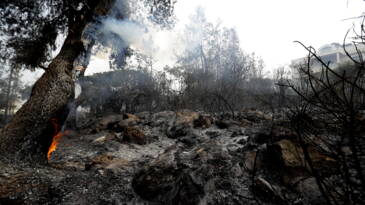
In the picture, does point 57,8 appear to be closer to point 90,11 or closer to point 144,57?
point 90,11

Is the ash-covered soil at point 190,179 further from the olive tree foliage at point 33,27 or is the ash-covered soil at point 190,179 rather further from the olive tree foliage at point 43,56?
the olive tree foliage at point 33,27

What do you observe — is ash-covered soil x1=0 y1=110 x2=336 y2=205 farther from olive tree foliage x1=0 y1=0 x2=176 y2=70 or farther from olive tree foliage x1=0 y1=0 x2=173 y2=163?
olive tree foliage x1=0 y1=0 x2=176 y2=70

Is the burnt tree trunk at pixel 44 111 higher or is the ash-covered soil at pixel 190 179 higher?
the burnt tree trunk at pixel 44 111

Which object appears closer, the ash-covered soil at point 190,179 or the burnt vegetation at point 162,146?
the burnt vegetation at point 162,146

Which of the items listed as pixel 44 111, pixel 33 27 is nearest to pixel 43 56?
pixel 33 27

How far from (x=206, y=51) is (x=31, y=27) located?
1927 centimetres

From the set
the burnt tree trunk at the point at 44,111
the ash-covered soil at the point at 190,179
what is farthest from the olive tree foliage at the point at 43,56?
the ash-covered soil at the point at 190,179

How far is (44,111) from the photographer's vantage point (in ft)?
12.2

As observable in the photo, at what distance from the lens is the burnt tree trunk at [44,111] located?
133 inches

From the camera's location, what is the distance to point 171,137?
21.1 ft

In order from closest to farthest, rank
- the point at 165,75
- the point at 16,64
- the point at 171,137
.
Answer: the point at 16,64 → the point at 171,137 → the point at 165,75

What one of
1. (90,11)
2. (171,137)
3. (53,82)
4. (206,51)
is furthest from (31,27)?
(206,51)

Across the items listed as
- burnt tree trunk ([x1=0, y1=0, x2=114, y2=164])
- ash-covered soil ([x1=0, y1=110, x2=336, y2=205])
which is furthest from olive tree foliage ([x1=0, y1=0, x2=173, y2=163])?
ash-covered soil ([x1=0, y1=110, x2=336, y2=205])

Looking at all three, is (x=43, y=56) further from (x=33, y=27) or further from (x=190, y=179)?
(x=190, y=179)
